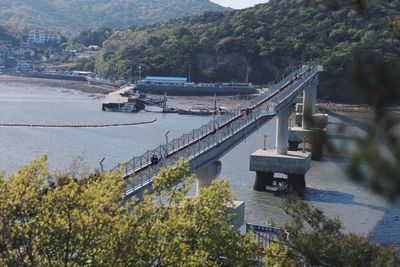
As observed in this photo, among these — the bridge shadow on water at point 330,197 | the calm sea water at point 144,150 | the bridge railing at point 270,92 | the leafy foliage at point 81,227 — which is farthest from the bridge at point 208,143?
the leafy foliage at point 81,227

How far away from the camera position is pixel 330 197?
89.4 feet

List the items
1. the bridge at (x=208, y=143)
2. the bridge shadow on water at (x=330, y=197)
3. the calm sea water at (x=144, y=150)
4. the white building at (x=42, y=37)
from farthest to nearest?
the white building at (x=42, y=37)
the bridge shadow on water at (x=330, y=197)
the calm sea water at (x=144, y=150)
the bridge at (x=208, y=143)

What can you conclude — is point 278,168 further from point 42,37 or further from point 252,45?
point 42,37

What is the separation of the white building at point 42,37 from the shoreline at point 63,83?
3668cm

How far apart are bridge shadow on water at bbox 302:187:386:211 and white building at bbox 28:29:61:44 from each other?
4462 inches

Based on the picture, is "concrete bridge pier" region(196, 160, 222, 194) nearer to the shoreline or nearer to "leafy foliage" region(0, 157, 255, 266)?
"leafy foliage" region(0, 157, 255, 266)

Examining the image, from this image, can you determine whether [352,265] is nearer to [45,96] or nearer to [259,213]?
[259,213]

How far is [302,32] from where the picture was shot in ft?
278

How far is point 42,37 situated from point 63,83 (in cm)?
4763

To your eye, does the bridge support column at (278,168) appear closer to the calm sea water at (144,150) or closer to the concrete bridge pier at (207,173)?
the calm sea water at (144,150)

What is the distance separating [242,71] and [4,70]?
43275 mm

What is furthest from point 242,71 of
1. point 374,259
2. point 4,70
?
point 374,259

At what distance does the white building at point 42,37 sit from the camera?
440 feet

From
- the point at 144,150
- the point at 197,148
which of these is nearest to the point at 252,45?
the point at 144,150
